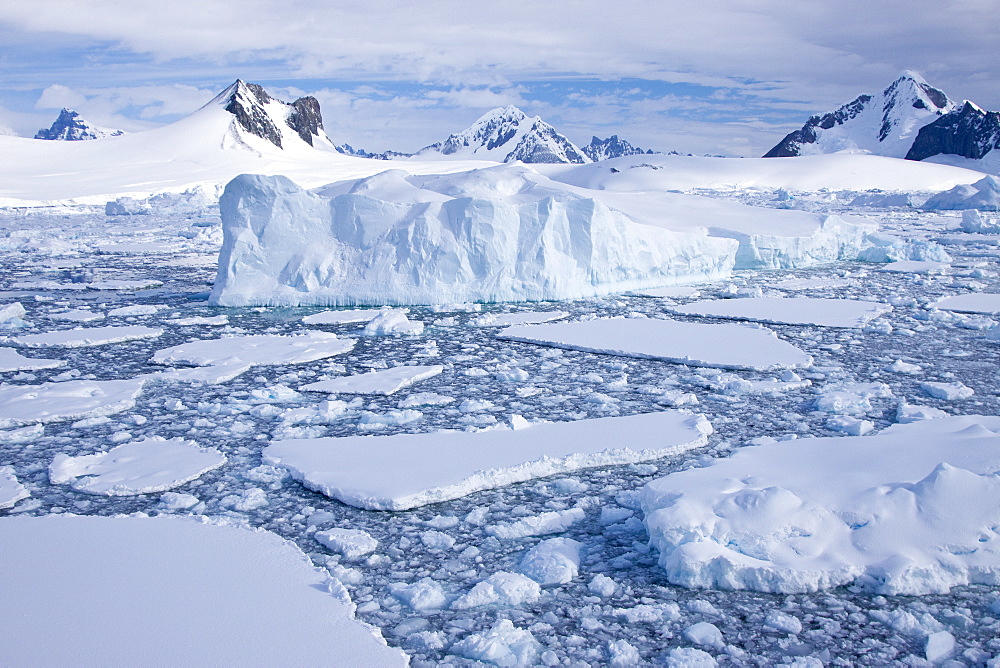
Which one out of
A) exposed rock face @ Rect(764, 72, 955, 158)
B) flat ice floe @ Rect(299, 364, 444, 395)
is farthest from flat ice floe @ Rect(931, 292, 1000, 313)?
exposed rock face @ Rect(764, 72, 955, 158)

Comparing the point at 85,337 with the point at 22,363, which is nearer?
the point at 22,363

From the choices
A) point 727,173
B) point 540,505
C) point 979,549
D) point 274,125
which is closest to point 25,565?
point 540,505

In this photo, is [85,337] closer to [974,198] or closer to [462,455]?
[462,455]

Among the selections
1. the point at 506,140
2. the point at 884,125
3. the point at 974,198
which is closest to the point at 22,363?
the point at 974,198

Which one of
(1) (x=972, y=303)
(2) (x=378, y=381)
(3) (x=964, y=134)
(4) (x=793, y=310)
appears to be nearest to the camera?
(2) (x=378, y=381)

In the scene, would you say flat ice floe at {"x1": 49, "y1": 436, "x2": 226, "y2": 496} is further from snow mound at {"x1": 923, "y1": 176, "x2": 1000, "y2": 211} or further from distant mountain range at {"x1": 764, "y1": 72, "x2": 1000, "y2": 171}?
distant mountain range at {"x1": 764, "y1": 72, "x2": 1000, "y2": 171}

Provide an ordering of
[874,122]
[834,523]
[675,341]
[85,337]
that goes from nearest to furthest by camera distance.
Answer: [834,523] → [675,341] → [85,337] → [874,122]

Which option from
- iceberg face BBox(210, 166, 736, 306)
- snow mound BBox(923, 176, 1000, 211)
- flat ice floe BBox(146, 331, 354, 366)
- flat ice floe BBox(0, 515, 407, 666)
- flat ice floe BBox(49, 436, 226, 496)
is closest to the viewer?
flat ice floe BBox(0, 515, 407, 666)
